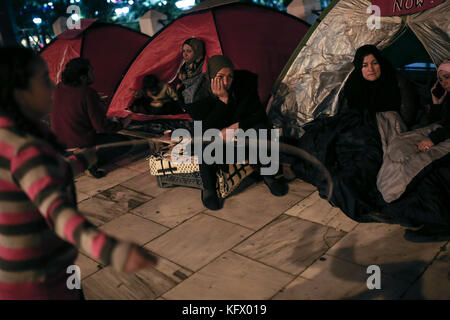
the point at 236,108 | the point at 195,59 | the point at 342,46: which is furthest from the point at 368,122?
the point at 195,59

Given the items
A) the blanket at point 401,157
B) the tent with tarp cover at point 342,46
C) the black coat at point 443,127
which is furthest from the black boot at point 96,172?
the black coat at point 443,127

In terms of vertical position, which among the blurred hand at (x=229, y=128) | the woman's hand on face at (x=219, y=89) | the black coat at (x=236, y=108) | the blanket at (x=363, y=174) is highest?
the woman's hand on face at (x=219, y=89)

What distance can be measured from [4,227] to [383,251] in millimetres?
2532

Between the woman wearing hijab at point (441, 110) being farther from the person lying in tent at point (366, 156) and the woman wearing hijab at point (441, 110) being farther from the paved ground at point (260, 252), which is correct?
the paved ground at point (260, 252)

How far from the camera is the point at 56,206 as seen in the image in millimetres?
1258

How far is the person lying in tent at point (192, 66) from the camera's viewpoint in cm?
486

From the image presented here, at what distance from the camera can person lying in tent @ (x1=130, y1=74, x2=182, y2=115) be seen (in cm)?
527

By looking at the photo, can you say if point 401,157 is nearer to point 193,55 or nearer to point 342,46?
point 342,46

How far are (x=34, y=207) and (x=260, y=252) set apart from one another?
6.46ft

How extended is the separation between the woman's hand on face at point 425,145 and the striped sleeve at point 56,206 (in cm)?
274

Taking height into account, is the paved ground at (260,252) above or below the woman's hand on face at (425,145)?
below

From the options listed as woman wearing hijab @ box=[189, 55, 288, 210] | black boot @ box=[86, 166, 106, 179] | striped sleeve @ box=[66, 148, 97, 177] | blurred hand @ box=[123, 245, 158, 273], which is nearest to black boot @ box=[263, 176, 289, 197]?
woman wearing hijab @ box=[189, 55, 288, 210]

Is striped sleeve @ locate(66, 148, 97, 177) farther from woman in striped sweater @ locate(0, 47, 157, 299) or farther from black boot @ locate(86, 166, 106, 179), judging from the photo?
black boot @ locate(86, 166, 106, 179)
